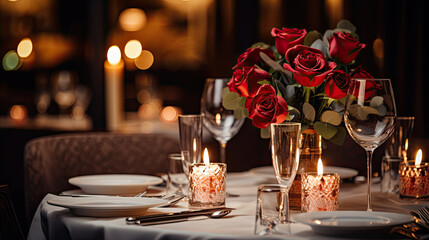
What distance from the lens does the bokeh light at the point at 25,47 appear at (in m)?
6.41

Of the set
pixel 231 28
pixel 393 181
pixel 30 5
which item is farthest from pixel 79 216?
pixel 30 5

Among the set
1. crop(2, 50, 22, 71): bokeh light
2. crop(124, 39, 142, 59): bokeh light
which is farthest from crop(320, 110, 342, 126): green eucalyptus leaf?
crop(2, 50, 22, 71): bokeh light

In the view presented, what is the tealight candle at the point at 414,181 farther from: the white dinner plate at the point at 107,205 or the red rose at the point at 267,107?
the white dinner plate at the point at 107,205

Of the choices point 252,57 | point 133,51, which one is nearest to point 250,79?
point 252,57

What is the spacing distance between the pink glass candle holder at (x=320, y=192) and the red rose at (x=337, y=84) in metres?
0.17

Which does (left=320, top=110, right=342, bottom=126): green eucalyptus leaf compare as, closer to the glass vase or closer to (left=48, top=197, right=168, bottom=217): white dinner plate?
the glass vase

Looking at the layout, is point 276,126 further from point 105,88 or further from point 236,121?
point 105,88

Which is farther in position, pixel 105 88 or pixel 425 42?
pixel 105 88

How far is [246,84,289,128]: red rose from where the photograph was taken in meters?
1.24

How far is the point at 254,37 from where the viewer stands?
3.86 metres

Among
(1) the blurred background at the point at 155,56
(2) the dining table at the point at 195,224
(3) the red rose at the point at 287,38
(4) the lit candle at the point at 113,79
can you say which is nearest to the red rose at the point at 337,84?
(3) the red rose at the point at 287,38

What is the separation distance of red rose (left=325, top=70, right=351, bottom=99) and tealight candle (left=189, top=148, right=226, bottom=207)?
0.28 meters

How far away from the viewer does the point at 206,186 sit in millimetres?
1215

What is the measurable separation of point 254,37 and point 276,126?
2.82 metres
